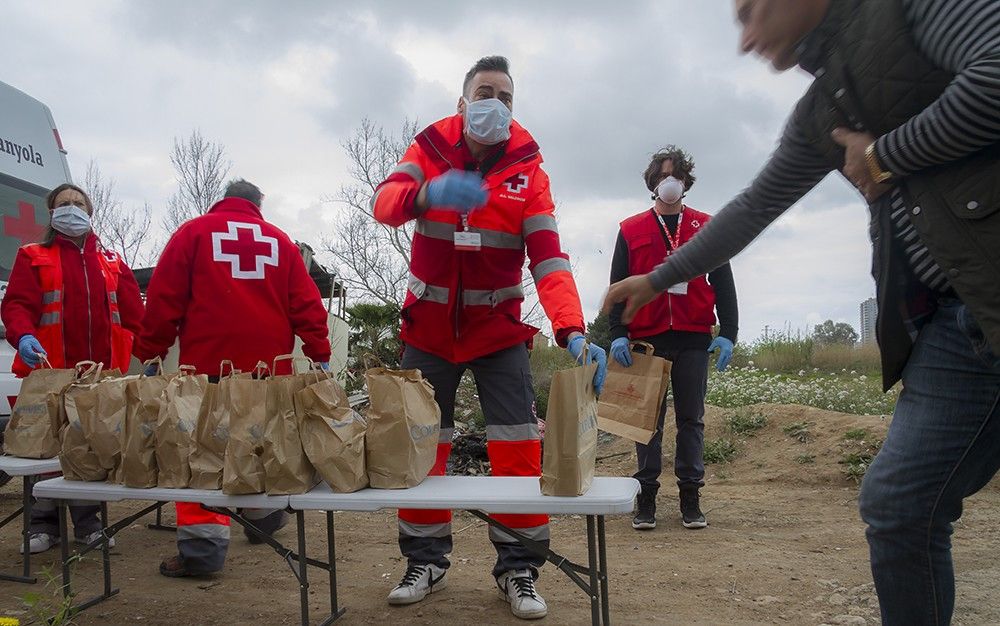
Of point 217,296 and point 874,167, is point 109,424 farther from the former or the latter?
point 874,167

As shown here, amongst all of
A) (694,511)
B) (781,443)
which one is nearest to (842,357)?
(781,443)

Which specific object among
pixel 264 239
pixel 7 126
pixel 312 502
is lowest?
pixel 312 502

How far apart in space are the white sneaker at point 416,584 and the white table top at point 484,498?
567mm

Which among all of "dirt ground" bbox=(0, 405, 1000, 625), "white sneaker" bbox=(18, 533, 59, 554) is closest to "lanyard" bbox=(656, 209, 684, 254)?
"dirt ground" bbox=(0, 405, 1000, 625)

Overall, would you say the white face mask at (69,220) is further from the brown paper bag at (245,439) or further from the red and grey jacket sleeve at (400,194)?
the red and grey jacket sleeve at (400,194)

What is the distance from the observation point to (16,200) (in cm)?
542

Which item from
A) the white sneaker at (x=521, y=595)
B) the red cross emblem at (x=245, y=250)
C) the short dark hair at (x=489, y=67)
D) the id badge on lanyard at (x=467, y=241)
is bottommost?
the white sneaker at (x=521, y=595)

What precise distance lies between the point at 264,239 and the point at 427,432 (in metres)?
1.79

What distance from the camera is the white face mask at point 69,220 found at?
14.9 feet

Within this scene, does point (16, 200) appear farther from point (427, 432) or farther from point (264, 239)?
point (427, 432)

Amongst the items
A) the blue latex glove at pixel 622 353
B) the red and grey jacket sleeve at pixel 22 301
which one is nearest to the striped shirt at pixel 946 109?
the blue latex glove at pixel 622 353

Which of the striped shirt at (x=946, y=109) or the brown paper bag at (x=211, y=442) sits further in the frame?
the brown paper bag at (x=211, y=442)

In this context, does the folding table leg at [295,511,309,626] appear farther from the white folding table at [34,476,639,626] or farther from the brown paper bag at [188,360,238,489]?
the brown paper bag at [188,360,238,489]

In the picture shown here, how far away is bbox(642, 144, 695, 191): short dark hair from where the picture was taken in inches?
190
